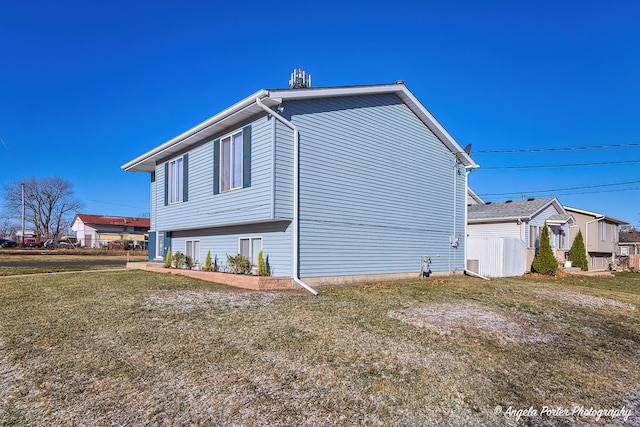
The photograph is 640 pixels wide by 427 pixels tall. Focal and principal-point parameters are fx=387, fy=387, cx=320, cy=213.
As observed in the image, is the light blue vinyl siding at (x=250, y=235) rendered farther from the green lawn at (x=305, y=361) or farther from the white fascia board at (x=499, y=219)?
the white fascia board at (x=499, y=219)

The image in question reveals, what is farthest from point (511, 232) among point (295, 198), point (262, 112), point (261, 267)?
point (262, 112)

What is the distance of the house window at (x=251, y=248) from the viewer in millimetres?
11945

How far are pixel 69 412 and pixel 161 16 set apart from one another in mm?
13446

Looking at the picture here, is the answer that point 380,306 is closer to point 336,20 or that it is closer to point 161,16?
point 336,20

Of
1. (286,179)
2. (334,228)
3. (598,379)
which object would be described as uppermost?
(286,179)

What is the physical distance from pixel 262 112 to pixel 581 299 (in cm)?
981

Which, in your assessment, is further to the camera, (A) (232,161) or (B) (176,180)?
(B) (176,180)

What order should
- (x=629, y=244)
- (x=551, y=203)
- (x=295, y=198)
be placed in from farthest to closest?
(x=629, y=244)
(x=551, y=203)
(x=295, y=198)

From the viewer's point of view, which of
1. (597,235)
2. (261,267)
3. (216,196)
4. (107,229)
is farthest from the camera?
(107,229)

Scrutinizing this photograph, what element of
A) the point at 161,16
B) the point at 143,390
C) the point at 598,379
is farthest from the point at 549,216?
the point at 143,390

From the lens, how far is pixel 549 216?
2211cm

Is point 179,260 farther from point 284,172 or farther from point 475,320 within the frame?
point 475,320

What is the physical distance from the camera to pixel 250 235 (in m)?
12.1

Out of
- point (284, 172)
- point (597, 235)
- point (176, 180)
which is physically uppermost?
point (176, 180)
